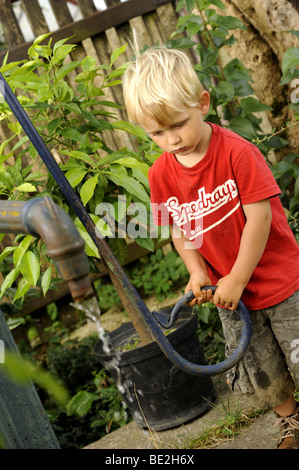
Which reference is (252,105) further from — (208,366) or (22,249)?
(208,366)

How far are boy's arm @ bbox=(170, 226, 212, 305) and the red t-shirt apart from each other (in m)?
0.03

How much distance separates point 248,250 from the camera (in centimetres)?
163

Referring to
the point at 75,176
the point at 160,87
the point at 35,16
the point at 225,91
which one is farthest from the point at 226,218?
the point at 35,16

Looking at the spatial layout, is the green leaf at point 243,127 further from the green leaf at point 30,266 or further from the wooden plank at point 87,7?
the wooden plank at point 87,7

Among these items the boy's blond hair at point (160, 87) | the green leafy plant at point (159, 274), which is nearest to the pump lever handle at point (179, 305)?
the boy's blond hair at point (160, 87)

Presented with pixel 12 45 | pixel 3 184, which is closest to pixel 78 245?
pixel 3 184

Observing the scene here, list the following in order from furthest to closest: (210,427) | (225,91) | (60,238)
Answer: (225,91)
(210,427)
(60,238)

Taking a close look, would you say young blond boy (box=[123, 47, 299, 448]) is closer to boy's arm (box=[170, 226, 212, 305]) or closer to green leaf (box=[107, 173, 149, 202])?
boy's arm (box=[170, 226, 212, 305])

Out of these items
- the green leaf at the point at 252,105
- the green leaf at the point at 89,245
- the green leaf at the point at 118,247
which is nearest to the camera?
the green leaf at the point at 89,245

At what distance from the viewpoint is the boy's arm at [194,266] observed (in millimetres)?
1765

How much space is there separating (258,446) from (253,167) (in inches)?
40.8

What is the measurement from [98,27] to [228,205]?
8.34ft

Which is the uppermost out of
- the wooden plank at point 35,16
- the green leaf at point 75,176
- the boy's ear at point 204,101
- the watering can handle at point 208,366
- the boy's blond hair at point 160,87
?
the wooden plank at point 35,16

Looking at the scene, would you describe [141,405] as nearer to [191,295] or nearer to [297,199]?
Result: [191,295]
